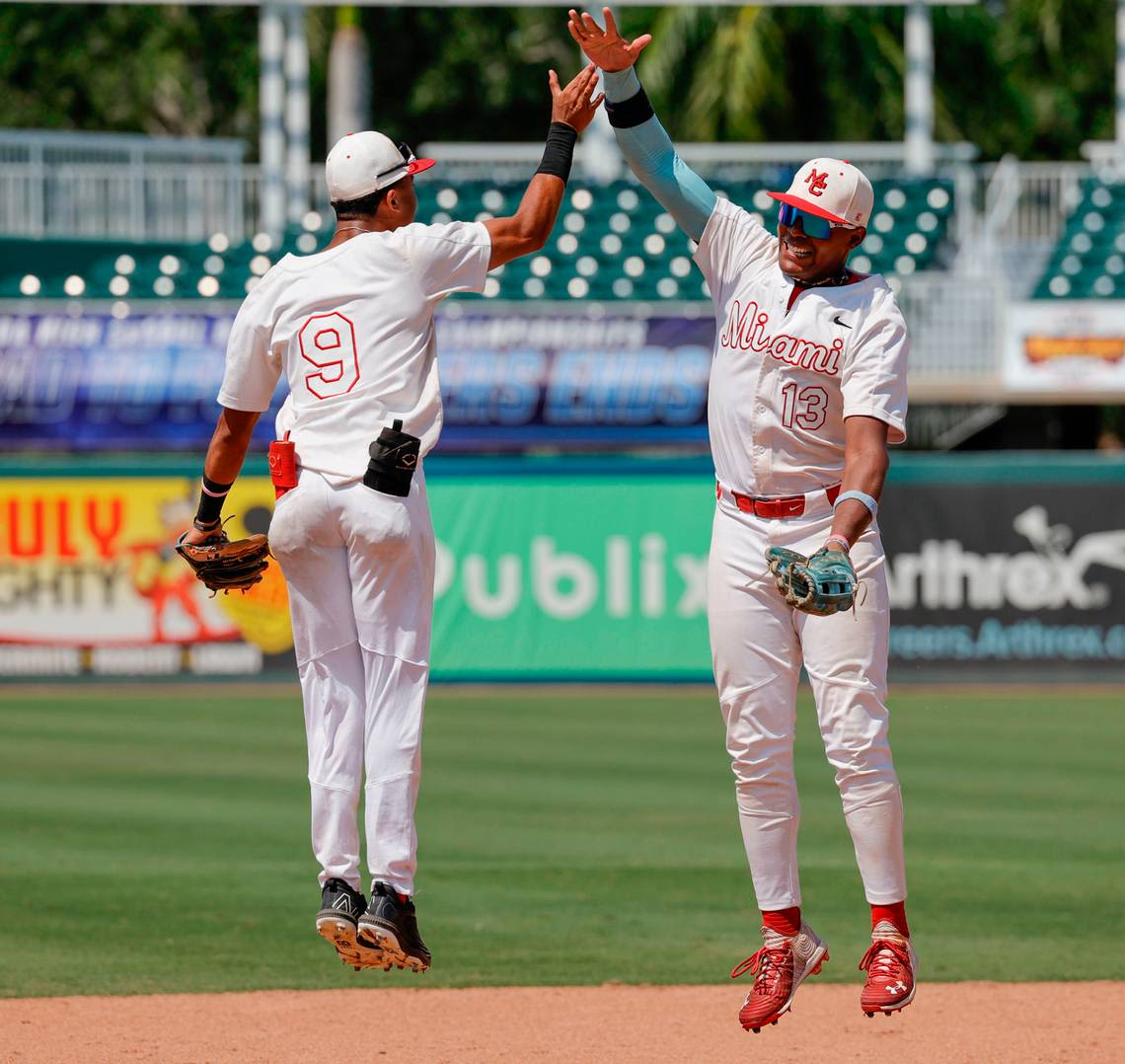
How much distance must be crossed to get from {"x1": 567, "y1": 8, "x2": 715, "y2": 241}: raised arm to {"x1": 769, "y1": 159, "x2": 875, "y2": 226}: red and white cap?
328mm

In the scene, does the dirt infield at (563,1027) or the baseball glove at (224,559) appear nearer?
the baseball glove at (224,559)

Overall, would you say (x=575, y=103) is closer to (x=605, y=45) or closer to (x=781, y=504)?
(x=605, y=45)

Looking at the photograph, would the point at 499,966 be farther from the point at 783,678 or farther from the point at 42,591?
A: the point at 42,591

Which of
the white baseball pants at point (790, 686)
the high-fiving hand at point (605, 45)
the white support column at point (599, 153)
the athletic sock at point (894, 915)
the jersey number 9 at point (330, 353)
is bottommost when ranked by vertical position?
the athletic sock at point (894, 915)

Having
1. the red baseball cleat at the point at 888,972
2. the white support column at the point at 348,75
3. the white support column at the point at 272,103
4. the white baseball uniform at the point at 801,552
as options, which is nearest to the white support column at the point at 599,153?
the white support column at the point at 272,103

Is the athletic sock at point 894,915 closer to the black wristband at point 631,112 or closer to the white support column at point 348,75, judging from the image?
the black wristband at point 631,112

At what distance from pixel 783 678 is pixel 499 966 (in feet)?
7.56

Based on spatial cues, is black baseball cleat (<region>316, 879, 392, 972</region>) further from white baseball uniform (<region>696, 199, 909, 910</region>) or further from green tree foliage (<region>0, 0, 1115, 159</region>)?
green tree foliage (<region>0, 0, 1115, 159</region>)

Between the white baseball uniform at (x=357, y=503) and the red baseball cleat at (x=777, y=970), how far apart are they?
3.52ft

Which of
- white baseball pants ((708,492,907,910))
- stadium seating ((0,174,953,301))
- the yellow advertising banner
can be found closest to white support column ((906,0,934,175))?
stadium seating ((0,174,953,301))

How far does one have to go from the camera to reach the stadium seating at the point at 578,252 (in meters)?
21.8

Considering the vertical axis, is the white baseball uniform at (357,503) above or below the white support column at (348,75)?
below

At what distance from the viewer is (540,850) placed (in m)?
9.89

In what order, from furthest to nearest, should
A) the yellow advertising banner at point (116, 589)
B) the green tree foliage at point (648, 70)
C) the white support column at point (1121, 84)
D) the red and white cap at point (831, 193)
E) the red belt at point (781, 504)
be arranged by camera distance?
the green tree foliage at point (648, 70), the white support column at point (1121, 84), the yellow advertising banner at point (116, 589), the red belt at point (781, 504), the red and white cap at point (831, 193)
